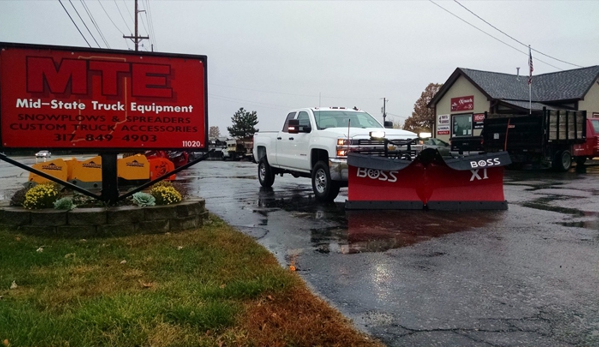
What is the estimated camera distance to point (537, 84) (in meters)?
39.5

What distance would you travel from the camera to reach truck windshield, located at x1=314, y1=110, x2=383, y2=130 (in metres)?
12.0

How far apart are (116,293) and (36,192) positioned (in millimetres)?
3504

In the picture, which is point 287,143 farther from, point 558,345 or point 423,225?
point 558,345

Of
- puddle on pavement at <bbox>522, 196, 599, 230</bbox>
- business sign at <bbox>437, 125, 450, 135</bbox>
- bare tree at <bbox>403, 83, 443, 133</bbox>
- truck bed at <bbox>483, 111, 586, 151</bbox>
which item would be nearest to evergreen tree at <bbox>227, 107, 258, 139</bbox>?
bare tree at <bbox>403, 83, 443, 133</bbox>

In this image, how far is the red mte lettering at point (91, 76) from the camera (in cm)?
707

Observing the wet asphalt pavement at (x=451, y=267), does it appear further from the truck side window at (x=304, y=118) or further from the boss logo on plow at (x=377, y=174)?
the truck side window at (x=304, y=118)

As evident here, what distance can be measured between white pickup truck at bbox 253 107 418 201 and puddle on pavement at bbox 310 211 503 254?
1566mm

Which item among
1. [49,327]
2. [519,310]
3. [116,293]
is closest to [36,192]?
[116,293]

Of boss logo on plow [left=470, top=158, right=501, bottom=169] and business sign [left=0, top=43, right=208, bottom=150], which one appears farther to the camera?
boss logo on plow [left=470, top=158, right=501, bottom=169]

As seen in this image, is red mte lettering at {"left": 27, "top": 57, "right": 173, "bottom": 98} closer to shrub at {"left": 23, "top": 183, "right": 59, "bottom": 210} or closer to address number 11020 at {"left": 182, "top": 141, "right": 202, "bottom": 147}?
address number 11020 at {"left": 182, "top": 141, "right": 202, "bottom": 147}

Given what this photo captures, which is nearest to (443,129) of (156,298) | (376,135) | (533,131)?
(533,131)

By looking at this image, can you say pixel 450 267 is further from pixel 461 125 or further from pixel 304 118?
pixel 461 125

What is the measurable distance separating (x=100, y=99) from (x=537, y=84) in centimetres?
3880

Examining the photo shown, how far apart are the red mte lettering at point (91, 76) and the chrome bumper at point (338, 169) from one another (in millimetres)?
4125
